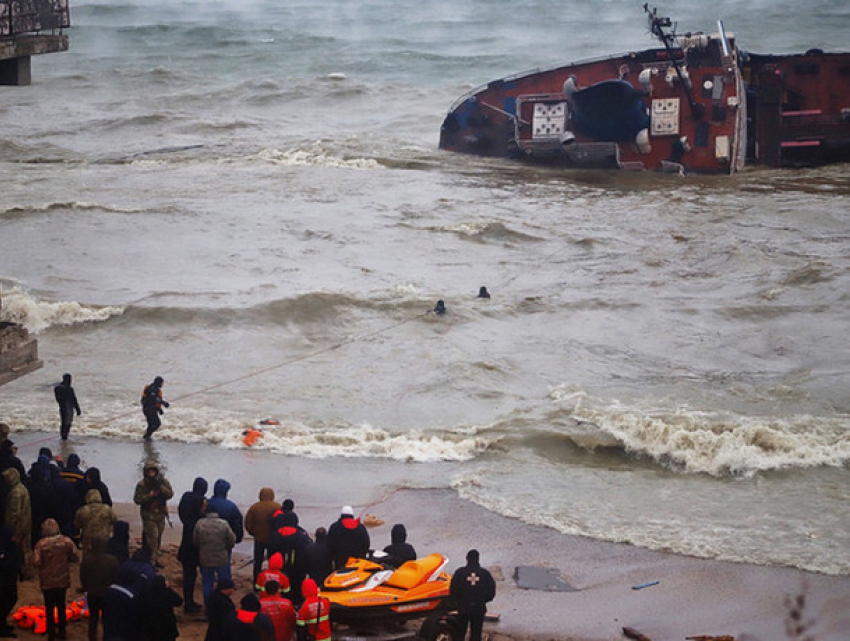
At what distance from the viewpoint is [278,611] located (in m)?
9.38

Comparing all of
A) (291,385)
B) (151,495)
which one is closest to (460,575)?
(151,495)

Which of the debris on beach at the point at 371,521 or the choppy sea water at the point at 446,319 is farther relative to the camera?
the choppy sea water at the point at 446,319

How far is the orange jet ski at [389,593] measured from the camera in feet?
32.6

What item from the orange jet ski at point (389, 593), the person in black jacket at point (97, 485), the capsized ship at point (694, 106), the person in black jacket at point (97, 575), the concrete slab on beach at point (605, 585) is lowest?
the concrete slab on beach at point (605, 585)

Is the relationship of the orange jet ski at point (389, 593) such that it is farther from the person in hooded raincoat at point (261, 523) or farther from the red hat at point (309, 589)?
the person in hooded raincoat at point (261, 523)

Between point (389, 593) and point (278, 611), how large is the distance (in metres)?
1.03

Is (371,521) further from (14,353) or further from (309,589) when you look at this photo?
(309,589)

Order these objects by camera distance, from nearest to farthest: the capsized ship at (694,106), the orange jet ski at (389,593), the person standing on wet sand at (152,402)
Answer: the orange jet ski at (389,593) < the person standing on wet sand at (152,402) < the capsized ship at (694,106)

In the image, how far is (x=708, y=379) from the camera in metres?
20.0

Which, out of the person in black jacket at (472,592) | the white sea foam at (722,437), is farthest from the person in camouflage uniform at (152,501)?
the white sea foam at (722,437)

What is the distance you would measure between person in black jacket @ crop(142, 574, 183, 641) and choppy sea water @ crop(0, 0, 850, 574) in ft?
19.5

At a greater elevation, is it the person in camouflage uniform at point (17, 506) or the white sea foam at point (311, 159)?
the white sea foam at point (311, 159)

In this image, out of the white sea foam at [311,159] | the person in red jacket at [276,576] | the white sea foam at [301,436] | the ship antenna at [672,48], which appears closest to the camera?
the person in red jacket at [276,576]

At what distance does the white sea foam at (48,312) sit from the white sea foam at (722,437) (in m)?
10.2
